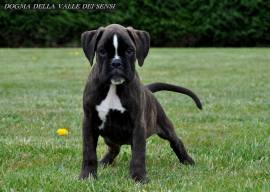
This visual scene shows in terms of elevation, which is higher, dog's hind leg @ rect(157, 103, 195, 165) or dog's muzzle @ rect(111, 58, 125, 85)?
dog's muzzle @ rect(111, 58, 125, 85)

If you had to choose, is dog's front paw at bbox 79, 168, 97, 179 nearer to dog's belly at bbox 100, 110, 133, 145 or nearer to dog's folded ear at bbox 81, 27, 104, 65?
dog's belly at bbox 100, 110, 133, 145

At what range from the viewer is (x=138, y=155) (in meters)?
4.61

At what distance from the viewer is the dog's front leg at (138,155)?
180 inches

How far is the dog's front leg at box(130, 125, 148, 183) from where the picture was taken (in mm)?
4574

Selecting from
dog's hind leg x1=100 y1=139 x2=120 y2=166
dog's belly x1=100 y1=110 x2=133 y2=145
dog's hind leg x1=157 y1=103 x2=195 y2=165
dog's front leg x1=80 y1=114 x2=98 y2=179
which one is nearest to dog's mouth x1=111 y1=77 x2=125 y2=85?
dog's belly x1=100 y1=110 x2=133 y2=145

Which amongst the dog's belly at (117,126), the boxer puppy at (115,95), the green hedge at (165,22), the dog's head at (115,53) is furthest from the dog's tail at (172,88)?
the green hedge at (165,22)

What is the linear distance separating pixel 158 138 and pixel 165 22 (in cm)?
2166

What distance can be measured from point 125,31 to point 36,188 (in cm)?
124

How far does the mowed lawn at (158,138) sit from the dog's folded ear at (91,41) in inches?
35.0

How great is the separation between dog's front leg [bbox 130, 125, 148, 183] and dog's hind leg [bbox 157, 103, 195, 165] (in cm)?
64

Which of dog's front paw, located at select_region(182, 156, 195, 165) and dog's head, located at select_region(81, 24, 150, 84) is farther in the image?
dog's front paw, located at select_region(182, 156, 195, 165)

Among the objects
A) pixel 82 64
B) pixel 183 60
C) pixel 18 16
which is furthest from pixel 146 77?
pixel 18 16

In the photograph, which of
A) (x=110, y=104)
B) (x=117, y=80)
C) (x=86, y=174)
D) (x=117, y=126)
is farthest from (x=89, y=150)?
(x=117, y=80)

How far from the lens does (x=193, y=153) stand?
232 inches
